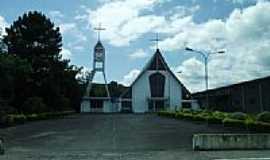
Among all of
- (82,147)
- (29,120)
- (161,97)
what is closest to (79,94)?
(161,97)

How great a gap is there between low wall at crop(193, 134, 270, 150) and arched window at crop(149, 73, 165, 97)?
7527 cm

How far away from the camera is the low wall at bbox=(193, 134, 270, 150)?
50.8 ft

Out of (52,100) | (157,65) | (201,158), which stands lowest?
(201,158)

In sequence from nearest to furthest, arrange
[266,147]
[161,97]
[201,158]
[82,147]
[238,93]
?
[201,158]
[266,147]
[82,147]
[238,93]
[161,97]

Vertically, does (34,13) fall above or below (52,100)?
above

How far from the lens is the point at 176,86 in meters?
92.5

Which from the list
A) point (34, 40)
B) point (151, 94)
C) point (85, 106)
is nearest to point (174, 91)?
point (151, 94)

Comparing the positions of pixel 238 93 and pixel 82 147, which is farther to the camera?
pixel 238 93

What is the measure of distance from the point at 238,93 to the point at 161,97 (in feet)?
86.2

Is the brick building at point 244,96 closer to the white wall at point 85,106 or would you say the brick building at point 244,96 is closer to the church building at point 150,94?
the church building at point 150,94

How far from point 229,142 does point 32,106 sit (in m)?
32.4

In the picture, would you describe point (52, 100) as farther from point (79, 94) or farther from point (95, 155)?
point (95, 155)

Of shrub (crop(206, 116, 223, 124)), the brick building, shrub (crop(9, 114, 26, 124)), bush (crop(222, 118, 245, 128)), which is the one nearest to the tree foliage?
shrub (crop(9, 114, 26, 124))

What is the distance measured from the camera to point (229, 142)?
15.6 meters
